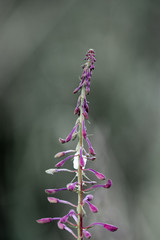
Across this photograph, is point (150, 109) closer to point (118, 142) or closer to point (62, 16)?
point (118, 142)

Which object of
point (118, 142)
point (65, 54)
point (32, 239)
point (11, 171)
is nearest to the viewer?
point (32, 239)

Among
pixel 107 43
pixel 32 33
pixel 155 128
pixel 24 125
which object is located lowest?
pixel 24 125

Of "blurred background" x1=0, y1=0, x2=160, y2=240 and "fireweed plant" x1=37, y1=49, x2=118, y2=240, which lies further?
"blurred background" x1=0, y1=0, x2=160, y2=240

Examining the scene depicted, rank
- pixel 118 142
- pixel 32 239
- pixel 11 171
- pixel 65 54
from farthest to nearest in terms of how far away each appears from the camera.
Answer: pixel 65 54
pixel 118 142
pixel 11 171
pixel 32 239

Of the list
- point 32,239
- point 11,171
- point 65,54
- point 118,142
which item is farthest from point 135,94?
point 32,239

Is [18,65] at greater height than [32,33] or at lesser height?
lesser

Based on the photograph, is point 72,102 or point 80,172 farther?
point 72,102

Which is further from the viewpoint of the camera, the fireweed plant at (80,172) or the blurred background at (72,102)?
the blurred background at (72,102)

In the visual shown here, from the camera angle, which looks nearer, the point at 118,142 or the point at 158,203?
the point at 158,203
